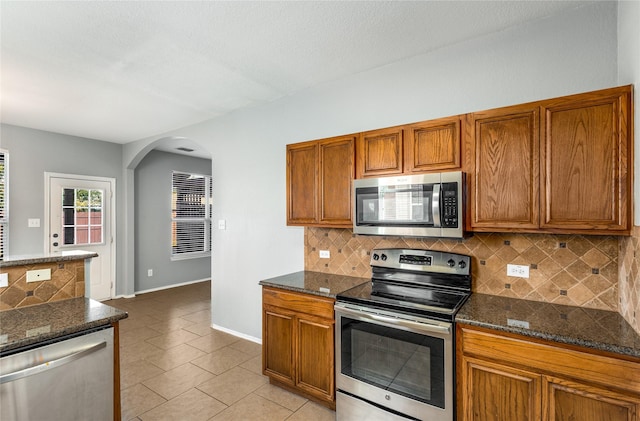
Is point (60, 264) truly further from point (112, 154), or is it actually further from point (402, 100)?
point (112, 154)

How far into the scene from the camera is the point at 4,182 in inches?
177

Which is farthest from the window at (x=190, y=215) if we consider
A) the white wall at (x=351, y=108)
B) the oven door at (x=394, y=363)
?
the oven door at (x=394, y=363)

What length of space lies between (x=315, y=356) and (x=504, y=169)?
6.09ft

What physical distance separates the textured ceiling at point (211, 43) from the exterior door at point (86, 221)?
168 centimetres

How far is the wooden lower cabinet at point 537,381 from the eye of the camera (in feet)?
4.79

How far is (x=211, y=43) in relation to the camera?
2.46 meters

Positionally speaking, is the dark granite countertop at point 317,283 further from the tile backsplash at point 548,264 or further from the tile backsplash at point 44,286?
the tile backsplash at point 44,286

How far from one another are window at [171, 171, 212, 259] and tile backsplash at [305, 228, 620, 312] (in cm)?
538

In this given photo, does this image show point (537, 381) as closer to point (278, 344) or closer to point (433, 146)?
point (433, 146)

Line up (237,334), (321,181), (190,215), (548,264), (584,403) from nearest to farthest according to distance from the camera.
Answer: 1. (584,403)
2. (548,264)
3. (321,181)
4. (237,334)
5. (190,215)

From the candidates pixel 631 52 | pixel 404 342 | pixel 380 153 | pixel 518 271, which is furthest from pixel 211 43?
pixel 518 271

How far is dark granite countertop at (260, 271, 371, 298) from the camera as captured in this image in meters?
2.48

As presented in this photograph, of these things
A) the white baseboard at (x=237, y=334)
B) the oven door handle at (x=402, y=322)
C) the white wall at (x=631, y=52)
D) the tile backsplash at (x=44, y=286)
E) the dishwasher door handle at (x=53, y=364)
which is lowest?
the white baseboard at (x=237, y=334)

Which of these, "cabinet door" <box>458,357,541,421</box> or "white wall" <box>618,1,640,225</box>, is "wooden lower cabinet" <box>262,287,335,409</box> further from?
"white wall" <box>618,1,640,225</box>
